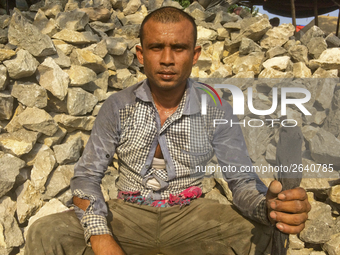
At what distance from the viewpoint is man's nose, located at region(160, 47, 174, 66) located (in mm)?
2133

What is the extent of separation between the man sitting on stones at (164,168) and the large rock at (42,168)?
124cm

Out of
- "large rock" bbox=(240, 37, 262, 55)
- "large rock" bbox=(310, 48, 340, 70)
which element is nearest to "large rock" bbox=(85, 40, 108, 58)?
"large rock" bbox=(240, 37, 262, 55)

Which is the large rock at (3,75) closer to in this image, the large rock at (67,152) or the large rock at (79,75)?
the large rock at (79,75)

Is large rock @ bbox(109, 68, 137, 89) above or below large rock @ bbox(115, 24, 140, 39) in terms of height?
below

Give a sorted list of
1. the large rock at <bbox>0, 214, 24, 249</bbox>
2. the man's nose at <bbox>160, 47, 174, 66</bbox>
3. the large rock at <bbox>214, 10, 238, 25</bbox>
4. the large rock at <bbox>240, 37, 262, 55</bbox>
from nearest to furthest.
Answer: the man's nose at <bbox>160, 47, 174, 66</bbox>, the large rock at <bbox>0, 214, 24, 249</bbox>, the large rock at <bbox>240, 37, 262, 55</bbox>, the large rock at <bbox>214, 10, 238, 25</bbox>

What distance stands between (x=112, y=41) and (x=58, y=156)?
5.94 feet

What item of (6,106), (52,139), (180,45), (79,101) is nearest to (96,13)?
(79,101)

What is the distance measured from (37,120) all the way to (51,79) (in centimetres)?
50

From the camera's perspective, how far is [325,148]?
3.43 m

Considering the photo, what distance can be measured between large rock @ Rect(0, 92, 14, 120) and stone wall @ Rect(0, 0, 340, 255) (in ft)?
0.03

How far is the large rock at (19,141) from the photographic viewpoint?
10.2ft

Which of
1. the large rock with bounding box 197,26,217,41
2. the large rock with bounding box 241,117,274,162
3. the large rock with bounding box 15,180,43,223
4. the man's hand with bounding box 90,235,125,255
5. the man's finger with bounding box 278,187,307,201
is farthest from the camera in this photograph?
the large rock with bounding box 197,26,217,41

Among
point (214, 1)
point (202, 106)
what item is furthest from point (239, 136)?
point (214, 1)

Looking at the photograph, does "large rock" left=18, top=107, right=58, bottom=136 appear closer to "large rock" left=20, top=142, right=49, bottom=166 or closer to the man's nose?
"large rock" left=20, top=142, right=49, bottom=166
